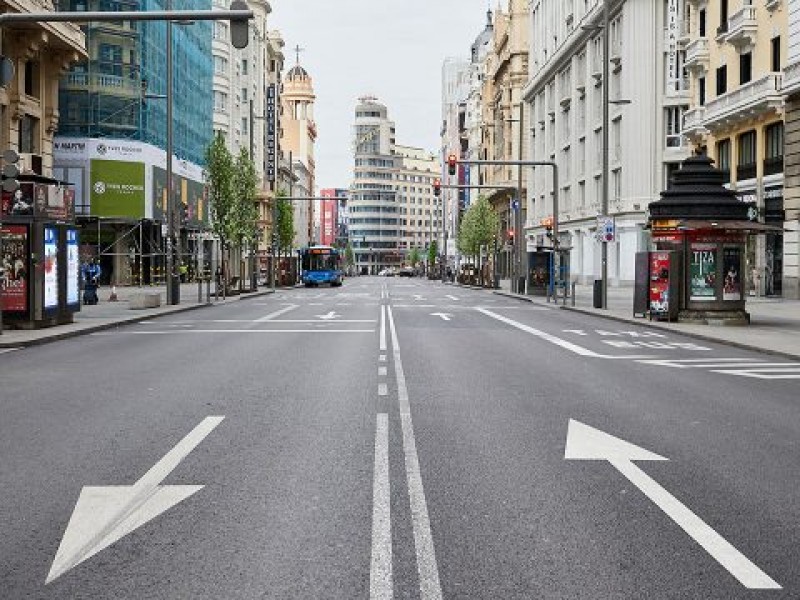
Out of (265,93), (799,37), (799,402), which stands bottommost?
(799,402)

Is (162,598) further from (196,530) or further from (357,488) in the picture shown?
(357,488)

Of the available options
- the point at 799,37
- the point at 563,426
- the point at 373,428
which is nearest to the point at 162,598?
the point at 373,428

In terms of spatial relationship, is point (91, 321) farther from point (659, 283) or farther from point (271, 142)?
point (271, 142)

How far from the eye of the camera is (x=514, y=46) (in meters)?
93.4

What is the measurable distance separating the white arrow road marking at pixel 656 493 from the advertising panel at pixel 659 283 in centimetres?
1658

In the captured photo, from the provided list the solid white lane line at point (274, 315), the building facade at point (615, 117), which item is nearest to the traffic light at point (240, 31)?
the solid white lane line at point (274, 315)

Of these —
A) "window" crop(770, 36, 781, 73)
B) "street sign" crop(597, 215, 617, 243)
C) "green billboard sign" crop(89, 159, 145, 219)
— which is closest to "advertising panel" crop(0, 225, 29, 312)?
"street sign" crop(597, 215, 617, 243)

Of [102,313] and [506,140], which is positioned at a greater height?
[506,140]

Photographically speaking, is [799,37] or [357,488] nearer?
[357,488]

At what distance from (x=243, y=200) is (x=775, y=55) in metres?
26.0

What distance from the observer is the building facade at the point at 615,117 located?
55.7 meters

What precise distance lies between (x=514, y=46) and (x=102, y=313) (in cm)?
7166

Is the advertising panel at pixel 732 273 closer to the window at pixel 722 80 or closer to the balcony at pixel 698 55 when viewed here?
the window at pixel 722 80

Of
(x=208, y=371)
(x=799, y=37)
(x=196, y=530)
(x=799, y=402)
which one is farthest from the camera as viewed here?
(x=799, y=37)
